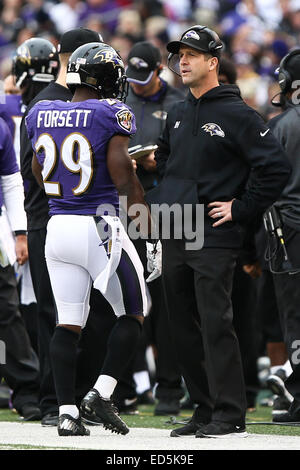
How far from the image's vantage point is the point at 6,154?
790cm

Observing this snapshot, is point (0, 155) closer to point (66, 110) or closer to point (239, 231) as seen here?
point (66, 110)

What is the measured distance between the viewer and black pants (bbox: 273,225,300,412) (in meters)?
7.37

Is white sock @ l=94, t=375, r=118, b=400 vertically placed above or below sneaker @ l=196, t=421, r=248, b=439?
above

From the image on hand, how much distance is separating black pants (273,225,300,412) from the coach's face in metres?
1.38

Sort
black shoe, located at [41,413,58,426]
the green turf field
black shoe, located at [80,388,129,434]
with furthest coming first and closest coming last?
black shoe, located at [41,413,58,426], the green turf field, black shoe, located at [80,388,129,434]

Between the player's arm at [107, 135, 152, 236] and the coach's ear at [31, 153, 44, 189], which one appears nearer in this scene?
the player's arm at [107, 135, 152, 236]

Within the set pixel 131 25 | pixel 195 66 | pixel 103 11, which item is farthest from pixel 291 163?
pixel 103 11

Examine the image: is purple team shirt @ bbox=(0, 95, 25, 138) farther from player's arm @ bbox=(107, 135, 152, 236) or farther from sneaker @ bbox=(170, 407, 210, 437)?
sneaker @ bbox=(170, 407, 210, 437)

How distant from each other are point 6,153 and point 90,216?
1.62m

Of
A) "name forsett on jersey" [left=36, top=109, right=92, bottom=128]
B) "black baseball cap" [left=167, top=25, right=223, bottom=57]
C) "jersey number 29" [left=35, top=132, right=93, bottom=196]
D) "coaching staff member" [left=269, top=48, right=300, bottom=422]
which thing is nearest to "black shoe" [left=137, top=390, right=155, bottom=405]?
"coaching staff member" [left=269, top=48, right=300, bottom=422]

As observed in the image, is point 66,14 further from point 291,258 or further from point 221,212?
point 221,212

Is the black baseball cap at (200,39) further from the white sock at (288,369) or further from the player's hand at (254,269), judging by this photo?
the white sock at (288,369)

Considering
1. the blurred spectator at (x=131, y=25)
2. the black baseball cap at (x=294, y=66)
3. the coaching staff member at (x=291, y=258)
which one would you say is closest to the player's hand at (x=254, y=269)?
the coaching staff member at (x=291, y=258)
